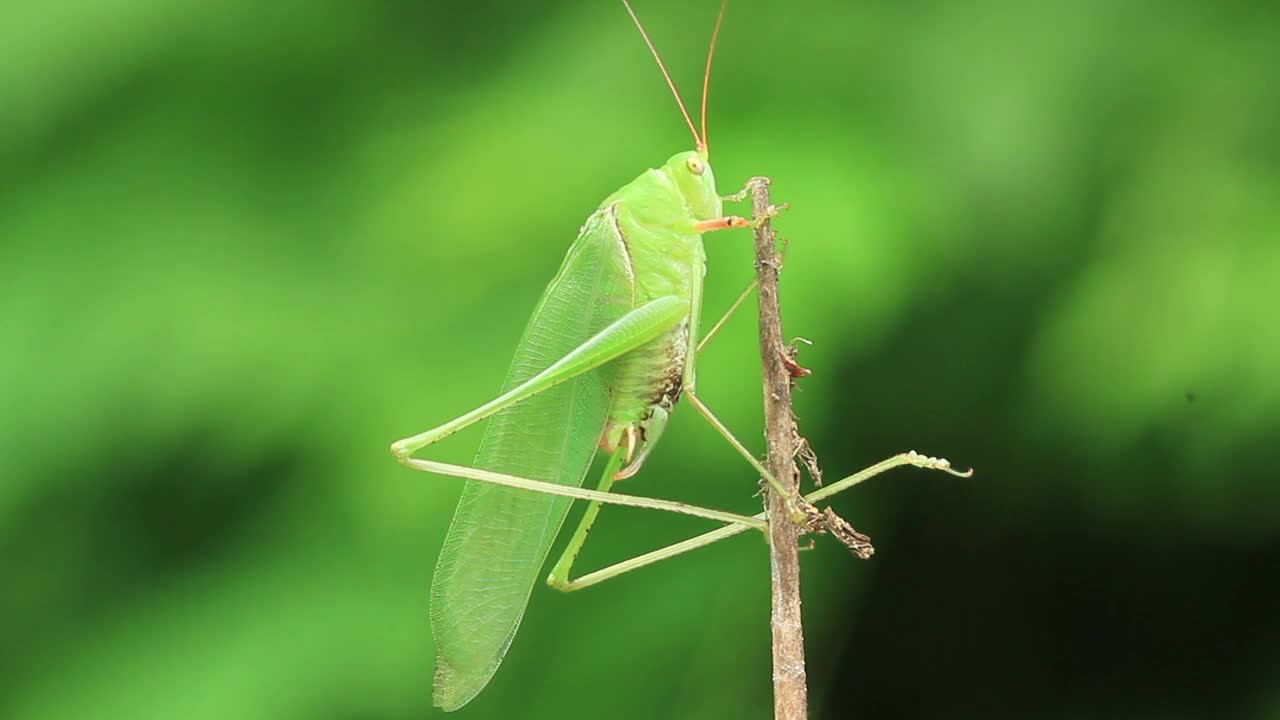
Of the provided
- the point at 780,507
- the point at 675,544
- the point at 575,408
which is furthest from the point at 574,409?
the point at 780,507

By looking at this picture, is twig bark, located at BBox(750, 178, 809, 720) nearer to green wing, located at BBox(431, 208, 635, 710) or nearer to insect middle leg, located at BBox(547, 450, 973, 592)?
insect middle leg, located at BBox(547, 450, 973, 592)

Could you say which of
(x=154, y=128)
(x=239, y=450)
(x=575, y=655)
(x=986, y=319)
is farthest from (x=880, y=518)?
(x=154, y=128)

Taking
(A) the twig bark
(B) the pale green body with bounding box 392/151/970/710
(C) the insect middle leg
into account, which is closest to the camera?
(A) the twig bark

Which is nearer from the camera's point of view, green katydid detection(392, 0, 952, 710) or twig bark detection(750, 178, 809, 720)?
twig bark detection(750, 178, 809, 720)

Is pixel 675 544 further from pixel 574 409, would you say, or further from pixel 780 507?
pixel 780 507

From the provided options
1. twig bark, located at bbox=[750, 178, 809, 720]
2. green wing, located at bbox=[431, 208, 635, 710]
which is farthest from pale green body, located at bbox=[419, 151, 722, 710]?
twig bark, located at bbox=[750, 178, 809, 720]
